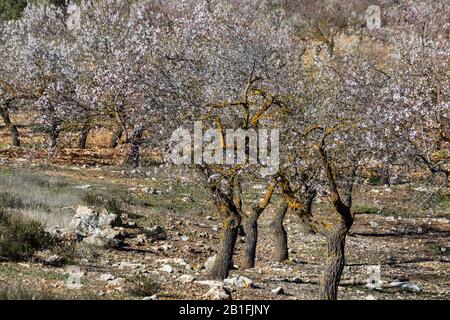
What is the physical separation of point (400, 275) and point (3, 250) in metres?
9.46

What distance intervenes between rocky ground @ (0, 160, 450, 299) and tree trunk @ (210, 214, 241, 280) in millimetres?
342

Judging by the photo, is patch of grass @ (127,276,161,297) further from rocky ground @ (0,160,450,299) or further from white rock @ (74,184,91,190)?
white rock @ (74,184,91,190)

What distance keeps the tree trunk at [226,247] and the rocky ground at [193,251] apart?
34 cm

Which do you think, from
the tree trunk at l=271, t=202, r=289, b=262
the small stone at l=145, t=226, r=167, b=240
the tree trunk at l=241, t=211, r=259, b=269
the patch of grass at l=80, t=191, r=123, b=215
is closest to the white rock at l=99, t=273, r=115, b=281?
the tree trunk at l=241, t=211, r=259, b=269

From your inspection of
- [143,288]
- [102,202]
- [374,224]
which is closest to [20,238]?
[143,288]

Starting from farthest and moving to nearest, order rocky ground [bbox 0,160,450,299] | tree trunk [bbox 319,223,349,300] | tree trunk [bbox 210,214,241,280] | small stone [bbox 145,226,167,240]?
small stone [bbox 145,226,167,240] < tree trunk [bbox 210,214,241,280] < rocky ground [bbox 0,160,450,299] < tree trunk [bbox 319,223,349,300]

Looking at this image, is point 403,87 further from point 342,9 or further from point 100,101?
point 342,9

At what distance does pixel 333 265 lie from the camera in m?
10.8

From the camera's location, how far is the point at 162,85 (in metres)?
15.1

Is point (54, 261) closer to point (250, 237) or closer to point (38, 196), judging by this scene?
point (250, 237)

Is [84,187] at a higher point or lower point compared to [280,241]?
higher

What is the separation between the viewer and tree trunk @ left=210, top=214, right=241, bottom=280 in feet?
43.7

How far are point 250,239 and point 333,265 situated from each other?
493 cm
